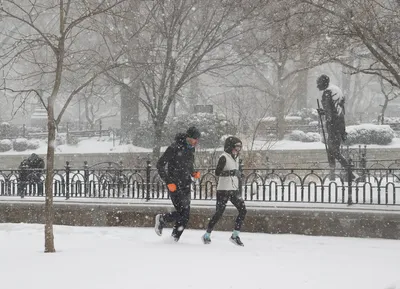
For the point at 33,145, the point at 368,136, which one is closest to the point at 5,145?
the point at 33,145

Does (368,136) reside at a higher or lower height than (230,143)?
higher

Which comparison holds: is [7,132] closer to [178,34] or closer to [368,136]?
[178,34]

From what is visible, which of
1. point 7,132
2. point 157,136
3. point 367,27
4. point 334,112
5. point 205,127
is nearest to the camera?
point 367,27

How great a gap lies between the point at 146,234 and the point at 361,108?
2376 inches

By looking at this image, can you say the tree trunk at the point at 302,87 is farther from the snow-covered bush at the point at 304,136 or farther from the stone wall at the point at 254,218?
the stone wall at the point at 254,218

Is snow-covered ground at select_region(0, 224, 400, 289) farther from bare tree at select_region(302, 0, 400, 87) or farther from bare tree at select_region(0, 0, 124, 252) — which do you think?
bare tree at select_region(302, 0, 400, 87)

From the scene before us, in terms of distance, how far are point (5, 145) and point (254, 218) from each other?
2303 cm

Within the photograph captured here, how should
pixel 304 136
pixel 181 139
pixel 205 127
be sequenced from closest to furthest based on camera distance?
1. pixel 181 139
2. pixel 205 127
3. pixel 304 136

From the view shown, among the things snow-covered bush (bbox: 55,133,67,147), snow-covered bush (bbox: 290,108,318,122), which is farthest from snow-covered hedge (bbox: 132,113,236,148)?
snow-covered bush (bbox: 290,108,318,122)

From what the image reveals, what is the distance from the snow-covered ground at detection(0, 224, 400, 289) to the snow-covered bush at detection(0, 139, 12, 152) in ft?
69.3

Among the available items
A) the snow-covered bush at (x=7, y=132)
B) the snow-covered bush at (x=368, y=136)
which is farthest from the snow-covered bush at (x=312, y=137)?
the snow-covered bush at (x=7, y=132)

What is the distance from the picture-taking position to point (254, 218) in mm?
10938

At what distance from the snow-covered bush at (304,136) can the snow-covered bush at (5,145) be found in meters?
15.5

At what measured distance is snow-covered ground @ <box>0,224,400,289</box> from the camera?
660cm
